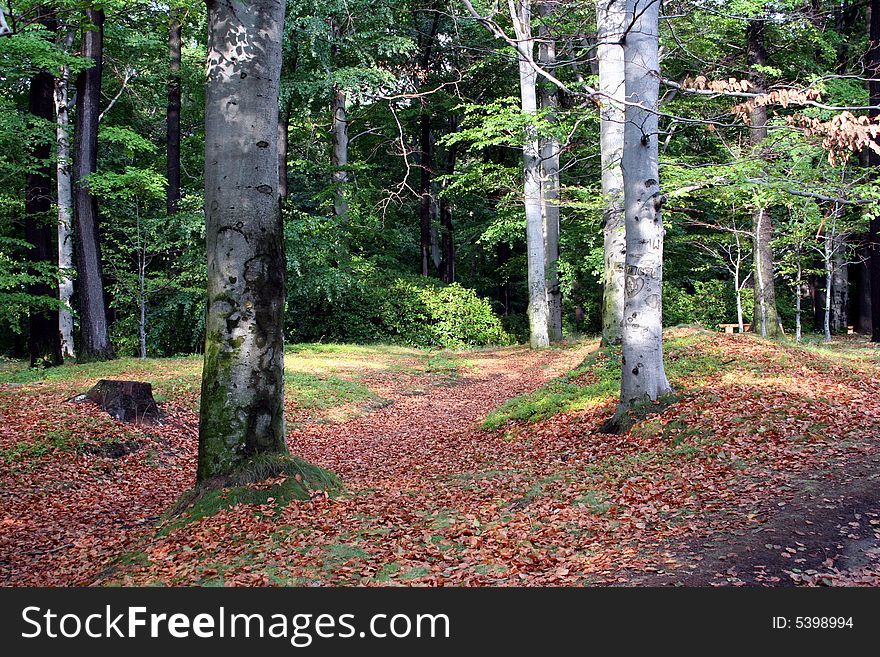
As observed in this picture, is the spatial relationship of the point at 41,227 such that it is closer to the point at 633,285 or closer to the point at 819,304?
the point at 633,285

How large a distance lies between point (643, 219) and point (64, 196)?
13990mm

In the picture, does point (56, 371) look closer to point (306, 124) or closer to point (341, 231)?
point (341, 231)

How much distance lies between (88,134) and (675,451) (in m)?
14.2

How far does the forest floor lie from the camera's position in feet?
14.1

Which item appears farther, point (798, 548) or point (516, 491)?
point (516, 491)

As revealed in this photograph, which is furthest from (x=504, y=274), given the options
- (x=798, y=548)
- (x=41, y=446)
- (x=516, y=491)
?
(x=798, y=548)

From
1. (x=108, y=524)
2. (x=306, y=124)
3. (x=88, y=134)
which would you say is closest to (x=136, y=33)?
(x=88, y=134)

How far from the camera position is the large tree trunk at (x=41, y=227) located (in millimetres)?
15305

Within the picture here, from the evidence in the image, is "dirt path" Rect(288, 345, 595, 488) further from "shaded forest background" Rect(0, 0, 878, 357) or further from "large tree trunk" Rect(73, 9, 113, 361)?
"large tree trunk" Rect(73, 9, 113, 361)

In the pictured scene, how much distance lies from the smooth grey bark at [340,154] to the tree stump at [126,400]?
12.1 m

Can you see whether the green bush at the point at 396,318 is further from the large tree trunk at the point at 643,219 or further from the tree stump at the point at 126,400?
the large tree trunk at the point at 643,219

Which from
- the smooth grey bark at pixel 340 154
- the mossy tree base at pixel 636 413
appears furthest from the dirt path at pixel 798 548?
the smooth grey bark at pixel 340 154

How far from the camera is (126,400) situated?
9578 millimetres

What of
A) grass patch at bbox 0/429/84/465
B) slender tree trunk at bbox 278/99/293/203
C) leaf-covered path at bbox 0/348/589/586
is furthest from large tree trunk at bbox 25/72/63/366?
grass patch at bbox 0/429/84/465
